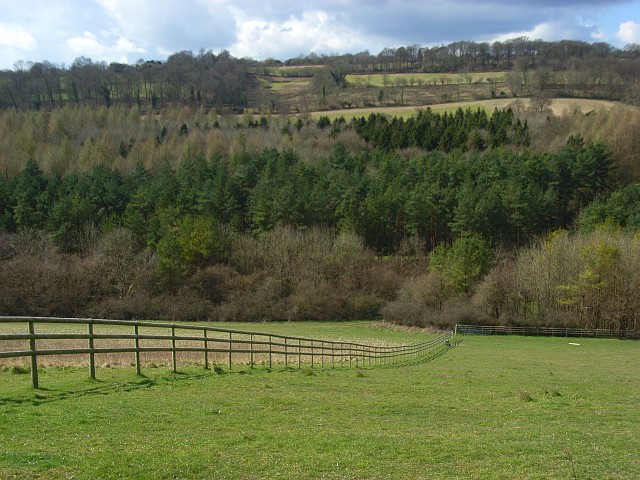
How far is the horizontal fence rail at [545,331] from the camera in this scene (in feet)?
199

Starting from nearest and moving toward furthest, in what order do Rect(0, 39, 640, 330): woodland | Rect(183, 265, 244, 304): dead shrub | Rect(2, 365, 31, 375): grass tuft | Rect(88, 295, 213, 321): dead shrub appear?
Rect(2, 365, 31, 375): grass tuft, Rect(0, 39, 640, 330): woodland, Rect(88, 295, 213, 321): dead shrub, Rect(183, 265, 244, 304): dead shrub

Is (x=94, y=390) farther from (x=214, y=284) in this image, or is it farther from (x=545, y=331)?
(x=214, y=284)

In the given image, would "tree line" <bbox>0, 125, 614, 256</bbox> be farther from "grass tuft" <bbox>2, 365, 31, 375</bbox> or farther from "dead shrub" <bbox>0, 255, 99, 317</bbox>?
"grass tuft" <bbox>2, 365, 31, 375</bbox>

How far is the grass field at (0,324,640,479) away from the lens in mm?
7438

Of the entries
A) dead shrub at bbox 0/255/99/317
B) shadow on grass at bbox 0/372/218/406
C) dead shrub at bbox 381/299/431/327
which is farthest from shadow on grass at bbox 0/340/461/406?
dead shrub at bbox 0/255/99/317

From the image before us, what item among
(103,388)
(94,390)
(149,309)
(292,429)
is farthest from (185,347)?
(149,309)

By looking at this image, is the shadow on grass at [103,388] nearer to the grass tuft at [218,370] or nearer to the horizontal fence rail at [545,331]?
the grass tuft at [218,370]

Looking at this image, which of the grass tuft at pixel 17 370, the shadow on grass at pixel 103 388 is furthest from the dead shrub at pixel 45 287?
the grass tuft at pixel 17 370

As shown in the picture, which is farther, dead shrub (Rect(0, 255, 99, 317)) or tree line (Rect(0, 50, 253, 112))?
tree line (Rect(0, 50, 253, 112))

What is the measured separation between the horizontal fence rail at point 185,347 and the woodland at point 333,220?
20979 mm

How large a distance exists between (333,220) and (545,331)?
36.5m

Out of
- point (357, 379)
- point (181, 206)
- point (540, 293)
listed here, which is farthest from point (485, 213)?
point (357, 379)

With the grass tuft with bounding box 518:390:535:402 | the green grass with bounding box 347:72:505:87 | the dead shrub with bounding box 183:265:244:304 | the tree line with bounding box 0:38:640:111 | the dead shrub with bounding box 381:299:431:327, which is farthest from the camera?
the green grass with bounding box 347:72:505:87

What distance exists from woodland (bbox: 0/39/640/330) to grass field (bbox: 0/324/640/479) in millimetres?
50779
